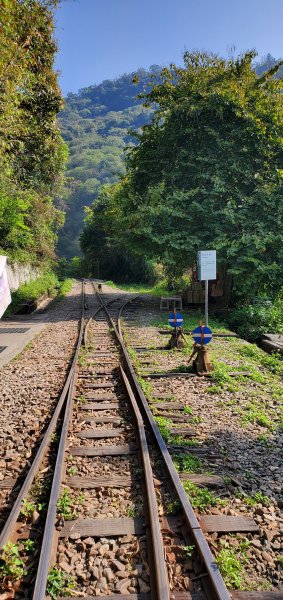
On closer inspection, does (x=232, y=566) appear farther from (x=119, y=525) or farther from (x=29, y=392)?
(x=29, y=392)

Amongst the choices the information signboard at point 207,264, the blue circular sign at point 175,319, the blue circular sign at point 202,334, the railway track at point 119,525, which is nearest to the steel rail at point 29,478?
the railway track at point 119,525

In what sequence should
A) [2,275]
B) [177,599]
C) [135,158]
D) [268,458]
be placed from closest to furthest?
[177,599]
[268,458]
[2,275]
[135,158]

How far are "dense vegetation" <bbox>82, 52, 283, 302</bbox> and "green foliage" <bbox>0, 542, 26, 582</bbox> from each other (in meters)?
12.8

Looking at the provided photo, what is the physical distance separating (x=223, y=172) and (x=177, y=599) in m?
15.4

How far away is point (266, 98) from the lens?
1622 cm

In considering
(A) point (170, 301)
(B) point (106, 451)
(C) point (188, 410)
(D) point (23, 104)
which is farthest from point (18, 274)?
(B) point (106, 451)

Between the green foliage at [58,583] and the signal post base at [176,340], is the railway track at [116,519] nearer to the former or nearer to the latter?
the green foliage at [58,583]

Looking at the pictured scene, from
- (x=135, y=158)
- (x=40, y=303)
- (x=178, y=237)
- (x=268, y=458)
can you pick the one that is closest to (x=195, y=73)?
(x=135, y=158)

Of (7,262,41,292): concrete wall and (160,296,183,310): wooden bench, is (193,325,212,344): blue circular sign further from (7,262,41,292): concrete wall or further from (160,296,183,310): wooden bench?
→ (7,262,41,292): concrete wall

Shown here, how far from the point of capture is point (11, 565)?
9.46 ft

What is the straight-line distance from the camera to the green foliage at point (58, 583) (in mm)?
2707

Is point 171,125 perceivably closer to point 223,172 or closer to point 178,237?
point 223,172

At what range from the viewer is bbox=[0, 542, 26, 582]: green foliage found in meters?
2.84

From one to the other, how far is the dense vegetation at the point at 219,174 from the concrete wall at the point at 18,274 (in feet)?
20.2
